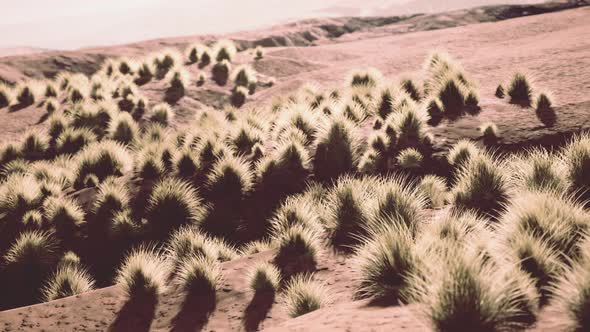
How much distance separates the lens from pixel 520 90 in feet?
23.9

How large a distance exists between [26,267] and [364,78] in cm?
752

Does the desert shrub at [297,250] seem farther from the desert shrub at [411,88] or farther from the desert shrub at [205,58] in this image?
the desert shrub at [205,58]

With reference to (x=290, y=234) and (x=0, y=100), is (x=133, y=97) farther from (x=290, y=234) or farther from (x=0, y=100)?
(x=290, y=234)

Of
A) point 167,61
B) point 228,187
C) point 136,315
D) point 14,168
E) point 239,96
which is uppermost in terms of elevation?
point 167,61

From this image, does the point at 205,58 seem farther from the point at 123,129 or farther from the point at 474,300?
the point at 474,300

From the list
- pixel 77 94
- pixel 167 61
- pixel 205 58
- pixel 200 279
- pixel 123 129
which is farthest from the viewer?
pixel 205 58

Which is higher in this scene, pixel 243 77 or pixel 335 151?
pixel 243 77

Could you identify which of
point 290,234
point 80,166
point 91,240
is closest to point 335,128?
point 290,234

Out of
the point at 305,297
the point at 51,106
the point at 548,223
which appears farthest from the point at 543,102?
the point at 51,106

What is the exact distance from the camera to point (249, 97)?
1192 cm

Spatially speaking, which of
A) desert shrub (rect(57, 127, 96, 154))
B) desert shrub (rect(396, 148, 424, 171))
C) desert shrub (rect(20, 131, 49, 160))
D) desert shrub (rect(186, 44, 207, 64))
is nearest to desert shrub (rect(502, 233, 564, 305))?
desert shrub (rect(396, 148, 424, 171))

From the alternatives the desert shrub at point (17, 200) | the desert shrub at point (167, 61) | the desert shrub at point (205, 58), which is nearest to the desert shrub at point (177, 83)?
the desert shrub at point (167, 61)

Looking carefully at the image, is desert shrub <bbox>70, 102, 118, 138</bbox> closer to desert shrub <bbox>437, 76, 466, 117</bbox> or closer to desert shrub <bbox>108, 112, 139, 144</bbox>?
desert shrub <bbox>108, 112, 139, 144</bbox>

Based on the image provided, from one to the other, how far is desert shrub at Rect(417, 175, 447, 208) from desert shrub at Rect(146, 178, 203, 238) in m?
3.10
